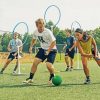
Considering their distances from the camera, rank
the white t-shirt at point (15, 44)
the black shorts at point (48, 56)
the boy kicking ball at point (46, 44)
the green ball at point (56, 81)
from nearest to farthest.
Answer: the green ball at point (56, 81), the boy kicking ball at point (46, 44), the black shorts at point (48, 56), the white t-shirt at point (15, 44)

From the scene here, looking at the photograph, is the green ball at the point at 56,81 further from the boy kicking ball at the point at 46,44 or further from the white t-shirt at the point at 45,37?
the white t-shirt at the point at 45,37

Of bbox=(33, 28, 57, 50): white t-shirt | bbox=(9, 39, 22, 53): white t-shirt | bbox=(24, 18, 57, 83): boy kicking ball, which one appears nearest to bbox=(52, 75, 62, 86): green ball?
bbox=(24, 18, 57, 83): boy kicking ball

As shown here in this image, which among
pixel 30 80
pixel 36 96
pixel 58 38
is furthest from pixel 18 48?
pixel 58 38

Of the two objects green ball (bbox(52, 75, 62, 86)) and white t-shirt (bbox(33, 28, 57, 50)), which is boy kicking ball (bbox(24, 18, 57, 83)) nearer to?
white t-shirt (bbox(33, 28, 57, 50))

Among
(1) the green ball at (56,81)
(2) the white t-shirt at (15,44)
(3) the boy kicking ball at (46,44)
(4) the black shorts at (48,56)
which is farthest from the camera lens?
(2) the white t-shirt at (15,44)

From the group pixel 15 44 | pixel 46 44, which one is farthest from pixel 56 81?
pixel 15 44

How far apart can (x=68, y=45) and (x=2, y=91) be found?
11.2 meters

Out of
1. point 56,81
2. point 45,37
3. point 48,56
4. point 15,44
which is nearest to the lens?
point 56,81

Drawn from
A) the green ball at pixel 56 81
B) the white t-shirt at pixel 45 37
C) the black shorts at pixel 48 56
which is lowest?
the green ball at pixel 56 81

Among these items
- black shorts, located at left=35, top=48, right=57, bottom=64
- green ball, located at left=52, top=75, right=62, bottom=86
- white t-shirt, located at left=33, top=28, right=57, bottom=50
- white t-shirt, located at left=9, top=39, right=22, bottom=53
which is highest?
white t-shirt, located at left=9, top=39, right=22, bottom=53

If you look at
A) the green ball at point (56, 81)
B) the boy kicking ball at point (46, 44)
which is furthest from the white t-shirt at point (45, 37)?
the green ball at point (56, 81)

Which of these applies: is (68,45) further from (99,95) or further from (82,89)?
(99,95)

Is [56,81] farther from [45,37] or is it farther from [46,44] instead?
[45,37]

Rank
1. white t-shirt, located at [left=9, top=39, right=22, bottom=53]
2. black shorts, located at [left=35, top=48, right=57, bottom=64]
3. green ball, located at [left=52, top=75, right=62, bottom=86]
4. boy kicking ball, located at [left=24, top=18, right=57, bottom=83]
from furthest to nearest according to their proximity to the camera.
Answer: white t-shirt, located at [left=9, top=39, right=22, bottom=53] < black shorts, located at [left=35, top=48, right=57, bottom=64] < boy kicking ball, located at [left=24, top=18, right=57, bottom=83] < green ball, located at [left=52, top=75, right=62, bottom=86]
